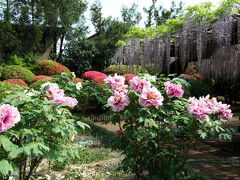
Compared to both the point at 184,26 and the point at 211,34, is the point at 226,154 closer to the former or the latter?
the point at 211,34

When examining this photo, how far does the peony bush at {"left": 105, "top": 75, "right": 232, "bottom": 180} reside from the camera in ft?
7.96

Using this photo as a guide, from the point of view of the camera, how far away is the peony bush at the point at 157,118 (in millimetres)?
2426

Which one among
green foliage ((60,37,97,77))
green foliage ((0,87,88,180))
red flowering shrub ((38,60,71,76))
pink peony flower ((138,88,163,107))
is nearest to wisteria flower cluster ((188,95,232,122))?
pink peony flower ((138,88,163,107))

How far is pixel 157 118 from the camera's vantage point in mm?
2748

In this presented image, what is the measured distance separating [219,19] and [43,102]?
5.08m

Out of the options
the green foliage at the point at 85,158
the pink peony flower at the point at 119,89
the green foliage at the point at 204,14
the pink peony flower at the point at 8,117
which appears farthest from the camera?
the green foliage at the point at 204,14

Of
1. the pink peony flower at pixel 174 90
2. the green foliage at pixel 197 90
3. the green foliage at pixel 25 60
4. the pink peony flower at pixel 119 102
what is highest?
the green foliage at pixel 25 60

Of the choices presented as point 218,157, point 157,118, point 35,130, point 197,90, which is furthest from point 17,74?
point 35,130

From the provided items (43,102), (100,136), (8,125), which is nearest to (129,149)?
(43,102)

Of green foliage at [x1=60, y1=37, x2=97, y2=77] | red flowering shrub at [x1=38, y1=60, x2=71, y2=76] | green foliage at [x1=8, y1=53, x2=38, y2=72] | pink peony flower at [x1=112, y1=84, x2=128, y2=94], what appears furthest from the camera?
green foliage at [x1=8, y1=53, x2=38, y2=72]

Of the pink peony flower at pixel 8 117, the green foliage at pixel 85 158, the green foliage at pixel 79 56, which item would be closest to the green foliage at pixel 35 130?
the pink peony flower at pixel 8 117

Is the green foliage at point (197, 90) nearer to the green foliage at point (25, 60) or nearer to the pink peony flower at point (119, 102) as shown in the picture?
the pink peony flower at point (119, 102)

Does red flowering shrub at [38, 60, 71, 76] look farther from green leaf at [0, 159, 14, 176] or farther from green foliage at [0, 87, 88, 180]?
green leaf at [0, 159, 14, 176]

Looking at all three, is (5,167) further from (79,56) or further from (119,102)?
(79,56)
